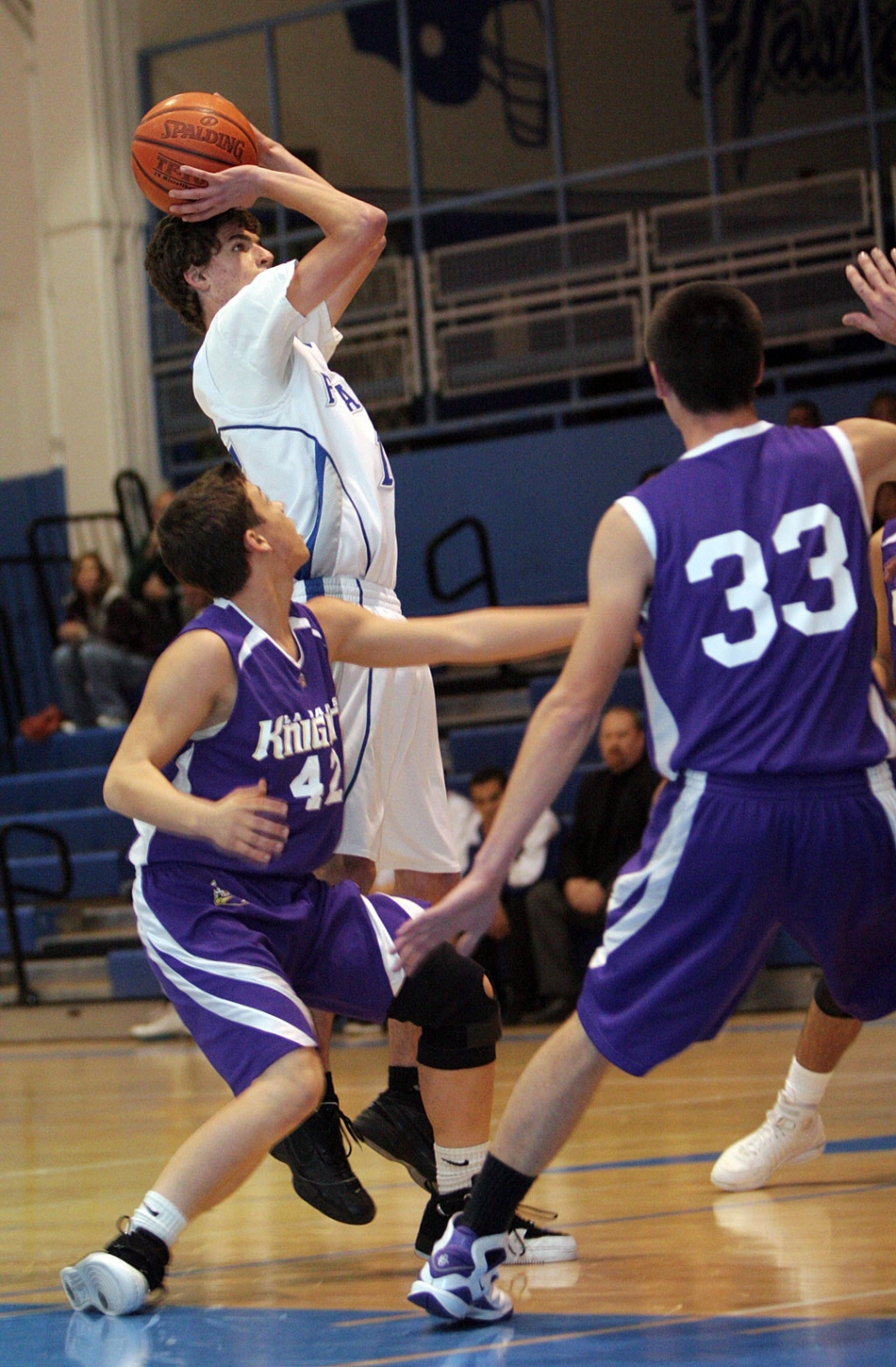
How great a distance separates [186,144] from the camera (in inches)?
163

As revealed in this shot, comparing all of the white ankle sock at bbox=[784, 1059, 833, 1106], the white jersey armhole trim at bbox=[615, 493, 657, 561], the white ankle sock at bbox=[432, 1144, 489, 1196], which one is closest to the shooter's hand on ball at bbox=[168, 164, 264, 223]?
the white jersey armhole trim at bbox=[615, 493, 657, 561]

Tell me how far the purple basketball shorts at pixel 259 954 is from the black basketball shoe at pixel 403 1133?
0.89 ft

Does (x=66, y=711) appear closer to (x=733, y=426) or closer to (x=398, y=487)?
(x=398, y=487)

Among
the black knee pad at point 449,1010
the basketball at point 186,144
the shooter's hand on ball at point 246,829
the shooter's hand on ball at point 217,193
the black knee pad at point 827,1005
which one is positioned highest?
the basketball at point 186,144

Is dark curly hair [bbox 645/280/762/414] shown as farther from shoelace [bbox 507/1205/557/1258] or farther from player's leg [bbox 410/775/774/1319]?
shoelace [bbox 507/1205/557/1258]

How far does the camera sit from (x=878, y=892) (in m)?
2.86

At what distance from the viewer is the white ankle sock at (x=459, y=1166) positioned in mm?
3506

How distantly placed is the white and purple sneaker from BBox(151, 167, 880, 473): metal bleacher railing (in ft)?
27.2

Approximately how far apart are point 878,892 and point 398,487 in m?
9.76

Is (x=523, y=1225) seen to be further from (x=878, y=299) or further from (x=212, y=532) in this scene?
(x=878, y=299)

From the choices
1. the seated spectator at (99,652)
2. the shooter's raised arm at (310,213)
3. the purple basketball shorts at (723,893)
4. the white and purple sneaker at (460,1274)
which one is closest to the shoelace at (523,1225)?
the white and purple sneaker at (460,1274)

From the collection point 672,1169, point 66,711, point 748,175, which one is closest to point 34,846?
point 66,711

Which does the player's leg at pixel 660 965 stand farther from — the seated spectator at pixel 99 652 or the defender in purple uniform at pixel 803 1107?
the seated spectator at pixel 99 652

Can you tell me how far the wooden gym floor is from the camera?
2863mm
